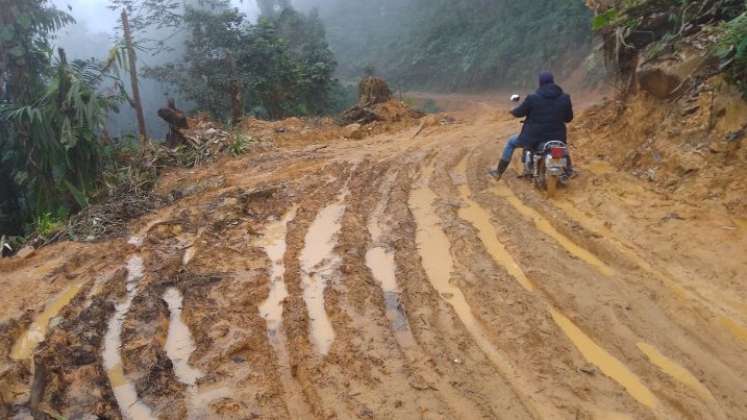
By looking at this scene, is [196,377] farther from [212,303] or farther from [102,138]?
[102,138]

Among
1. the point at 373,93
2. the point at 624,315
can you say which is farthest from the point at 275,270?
the point at 373,93

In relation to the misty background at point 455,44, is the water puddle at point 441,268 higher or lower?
lower

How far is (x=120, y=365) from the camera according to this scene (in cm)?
400

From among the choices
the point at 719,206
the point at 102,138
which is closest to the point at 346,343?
the point at 719,206

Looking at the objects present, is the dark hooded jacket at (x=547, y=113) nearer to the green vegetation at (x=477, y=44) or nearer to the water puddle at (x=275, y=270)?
the water puddle at (x=275, y=270)

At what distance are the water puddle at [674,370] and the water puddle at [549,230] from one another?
122cm

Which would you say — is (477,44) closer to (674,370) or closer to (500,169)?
(500,169)

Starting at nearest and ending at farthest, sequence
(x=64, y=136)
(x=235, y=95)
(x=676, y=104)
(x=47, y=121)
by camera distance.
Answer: (x=676, y=104) → (x=64, y=136) → (x=47, y=121) → (x=235, y=95)

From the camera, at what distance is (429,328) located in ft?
13.5

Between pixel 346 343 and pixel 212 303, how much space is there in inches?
56.3

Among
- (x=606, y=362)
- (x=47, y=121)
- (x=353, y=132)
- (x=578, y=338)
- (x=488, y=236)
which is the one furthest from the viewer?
(x=353, y=132)

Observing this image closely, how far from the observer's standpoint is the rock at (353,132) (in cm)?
1367

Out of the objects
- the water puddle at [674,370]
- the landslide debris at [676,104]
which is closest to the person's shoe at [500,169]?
the landslide debris at [676,104]

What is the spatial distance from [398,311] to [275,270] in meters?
1.57
